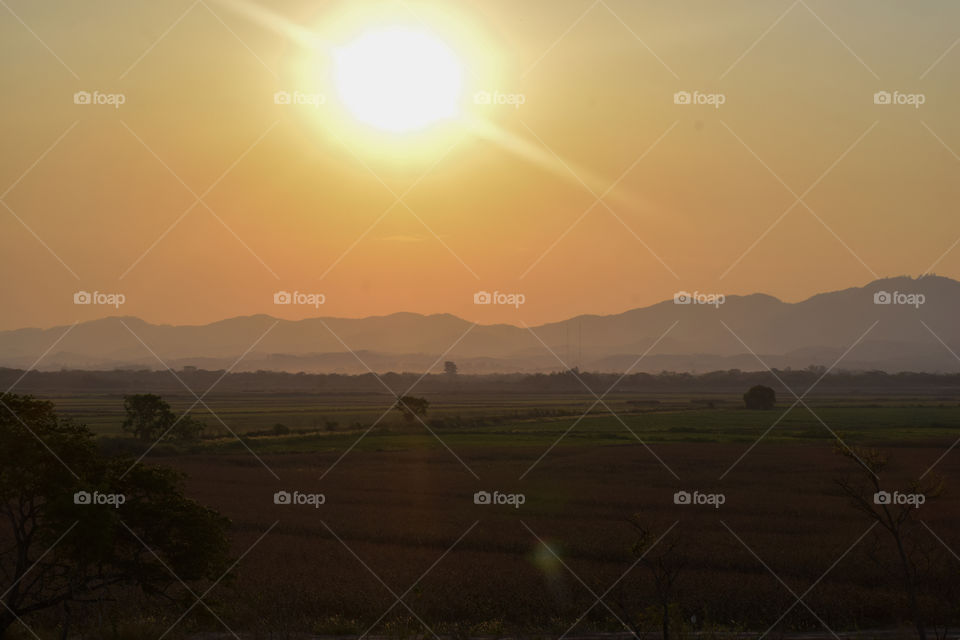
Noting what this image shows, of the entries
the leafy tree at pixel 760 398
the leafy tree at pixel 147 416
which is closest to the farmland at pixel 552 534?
the leafy tree at pixel 147 416

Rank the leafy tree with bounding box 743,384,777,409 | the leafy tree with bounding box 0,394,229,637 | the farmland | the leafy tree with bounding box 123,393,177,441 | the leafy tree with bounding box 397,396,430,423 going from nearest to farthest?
the leafy tree with bounding box 0,394,229,637 → the farmland → the leafy tree with bounding box 123,393,177,441 → the leafy tree with bounding box 397,396,430,423 → the leafy tree with bounding box 743,384,777,409

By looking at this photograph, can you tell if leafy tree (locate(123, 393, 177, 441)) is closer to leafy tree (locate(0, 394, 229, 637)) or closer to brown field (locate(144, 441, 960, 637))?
brown field (locate(144, 441, 960, 637))

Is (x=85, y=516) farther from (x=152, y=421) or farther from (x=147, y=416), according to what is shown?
(x=152, y=421)

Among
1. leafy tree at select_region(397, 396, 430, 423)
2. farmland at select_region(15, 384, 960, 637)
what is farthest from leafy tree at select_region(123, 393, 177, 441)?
leafy tree at select_region(397, 396, 430, 423)

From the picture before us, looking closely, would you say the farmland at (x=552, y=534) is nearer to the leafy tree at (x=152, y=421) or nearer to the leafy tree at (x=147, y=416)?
the leafy tree at (x=152, y=421)

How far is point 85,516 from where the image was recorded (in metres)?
15.2

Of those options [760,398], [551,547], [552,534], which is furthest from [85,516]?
[760,398]

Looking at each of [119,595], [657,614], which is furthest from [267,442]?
[657,614]

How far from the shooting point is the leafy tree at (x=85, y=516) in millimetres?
15203

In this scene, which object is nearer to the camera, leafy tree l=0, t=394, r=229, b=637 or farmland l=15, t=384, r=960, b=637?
leafy tree l=0, t=394, r=229, b=637

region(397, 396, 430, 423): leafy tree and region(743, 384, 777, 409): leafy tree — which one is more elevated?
region(743, 384, 777, 409): leafy tree

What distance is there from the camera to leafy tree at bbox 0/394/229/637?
49.9 feet

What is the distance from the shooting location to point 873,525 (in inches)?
1204

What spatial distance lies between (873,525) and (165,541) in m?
25.3
